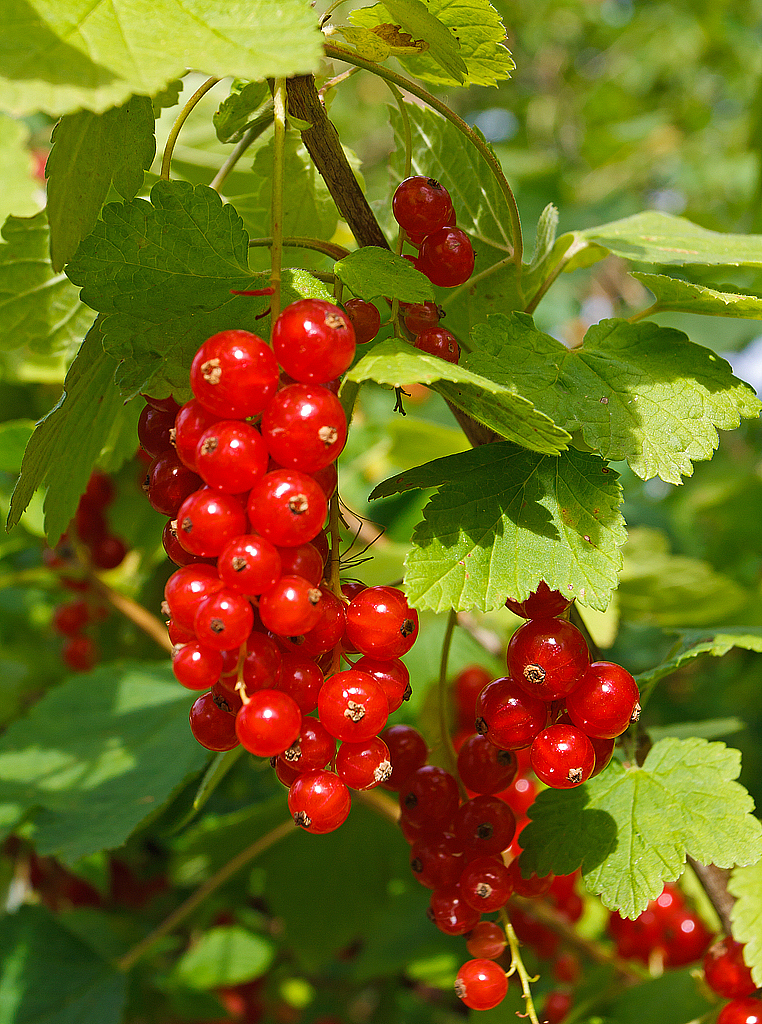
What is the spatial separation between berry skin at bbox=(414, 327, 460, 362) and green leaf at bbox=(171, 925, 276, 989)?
1.26 m

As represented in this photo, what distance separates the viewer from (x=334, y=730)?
572 mm

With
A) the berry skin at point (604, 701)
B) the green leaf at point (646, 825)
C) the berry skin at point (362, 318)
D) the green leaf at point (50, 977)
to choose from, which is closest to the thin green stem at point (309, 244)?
the berry skin at point (362, 318)

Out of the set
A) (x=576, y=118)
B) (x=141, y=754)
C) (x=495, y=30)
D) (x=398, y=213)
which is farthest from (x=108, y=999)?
(x=576, y=118)

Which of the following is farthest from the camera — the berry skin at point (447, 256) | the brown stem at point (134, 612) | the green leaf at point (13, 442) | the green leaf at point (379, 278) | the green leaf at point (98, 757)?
the brown stem at point (134, 612)

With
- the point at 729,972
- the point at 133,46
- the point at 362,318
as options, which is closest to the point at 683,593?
the point at 729,972

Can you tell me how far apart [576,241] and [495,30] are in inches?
9.4

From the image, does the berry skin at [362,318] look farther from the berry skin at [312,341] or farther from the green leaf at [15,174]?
the green leaf at [15,174]

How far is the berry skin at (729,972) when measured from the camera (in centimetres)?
84

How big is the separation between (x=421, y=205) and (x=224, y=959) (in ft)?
4.48

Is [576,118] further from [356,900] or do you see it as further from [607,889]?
[607,889]

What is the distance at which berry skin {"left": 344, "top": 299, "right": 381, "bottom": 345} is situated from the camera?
2.18 ft

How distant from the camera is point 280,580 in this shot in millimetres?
543

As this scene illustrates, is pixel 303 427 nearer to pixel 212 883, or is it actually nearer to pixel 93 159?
pixel 93 159

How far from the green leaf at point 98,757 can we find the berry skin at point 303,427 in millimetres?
660
